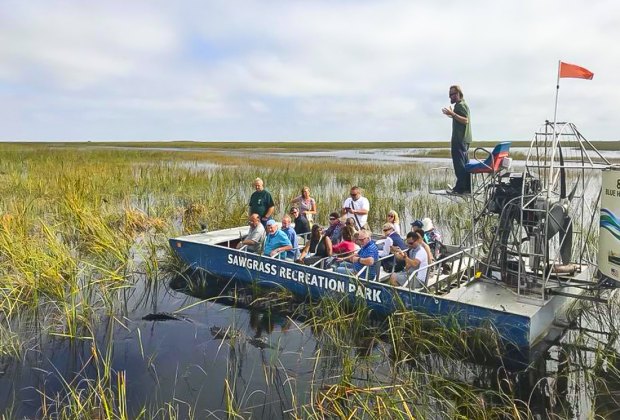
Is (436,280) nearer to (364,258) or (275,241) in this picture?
(364,258)

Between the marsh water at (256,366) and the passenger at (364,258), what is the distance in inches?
34.5

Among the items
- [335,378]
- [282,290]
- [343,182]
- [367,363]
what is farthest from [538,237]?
[343,182]

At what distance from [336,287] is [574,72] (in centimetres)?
446

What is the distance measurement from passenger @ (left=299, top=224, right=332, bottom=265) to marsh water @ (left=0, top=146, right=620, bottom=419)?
1.17m

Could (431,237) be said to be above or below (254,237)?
above

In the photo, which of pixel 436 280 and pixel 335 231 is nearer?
pixel 436 280

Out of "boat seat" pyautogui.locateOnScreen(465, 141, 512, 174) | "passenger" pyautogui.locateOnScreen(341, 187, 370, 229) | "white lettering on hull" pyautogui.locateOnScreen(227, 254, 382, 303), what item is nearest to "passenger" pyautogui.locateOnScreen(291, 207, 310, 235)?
"passenger" pyautogui.locateOnScreen(341, 187, 370, 229)

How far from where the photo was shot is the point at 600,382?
19.5ft

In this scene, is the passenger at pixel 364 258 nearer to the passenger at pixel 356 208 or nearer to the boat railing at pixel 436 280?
the boat railing at pixel 436 280

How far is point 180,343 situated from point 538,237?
5213 mm

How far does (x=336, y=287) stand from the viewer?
764 cm

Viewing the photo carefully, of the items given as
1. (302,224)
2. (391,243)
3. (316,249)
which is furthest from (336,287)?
(302,224)

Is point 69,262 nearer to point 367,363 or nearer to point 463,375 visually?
point 367,363

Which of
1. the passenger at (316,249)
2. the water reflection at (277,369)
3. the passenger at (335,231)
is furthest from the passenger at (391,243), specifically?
the water reflection at (277,369)
